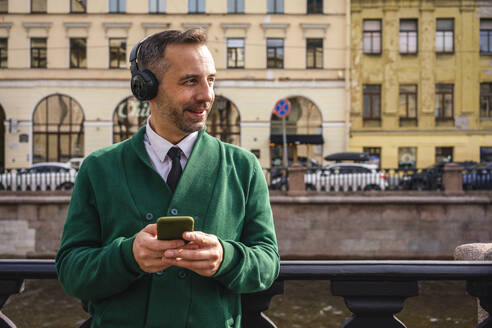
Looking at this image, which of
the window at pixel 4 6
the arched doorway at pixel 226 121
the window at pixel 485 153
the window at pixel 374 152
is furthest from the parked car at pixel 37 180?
the window at pixel 485 153

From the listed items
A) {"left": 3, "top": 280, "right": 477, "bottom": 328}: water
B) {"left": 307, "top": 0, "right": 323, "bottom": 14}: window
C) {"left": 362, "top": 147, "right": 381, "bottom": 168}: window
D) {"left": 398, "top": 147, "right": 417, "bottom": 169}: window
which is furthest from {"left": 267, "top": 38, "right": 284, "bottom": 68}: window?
{"left": 3, "top": 280, "right": 477, "bottom": 328}: water

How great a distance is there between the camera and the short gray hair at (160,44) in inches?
62.8

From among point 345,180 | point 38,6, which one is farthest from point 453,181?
point 38,6

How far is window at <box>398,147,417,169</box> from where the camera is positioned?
80.9 feet

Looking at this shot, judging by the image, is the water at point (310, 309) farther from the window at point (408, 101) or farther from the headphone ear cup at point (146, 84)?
the window at point (408, 101)

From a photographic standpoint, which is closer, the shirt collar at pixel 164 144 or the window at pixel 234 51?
the shirt collar at pixel 164 144

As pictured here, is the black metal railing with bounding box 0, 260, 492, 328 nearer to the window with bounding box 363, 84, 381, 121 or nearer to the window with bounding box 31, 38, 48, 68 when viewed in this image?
the window with bounding box 363, 84, 381, 121

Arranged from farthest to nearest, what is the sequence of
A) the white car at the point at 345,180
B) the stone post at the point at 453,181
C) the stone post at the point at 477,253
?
the white car at the point at 345,180 < the stone post at the point at 453,181 < the stone post at the point at 477,253

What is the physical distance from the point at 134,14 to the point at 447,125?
1537 centimetres

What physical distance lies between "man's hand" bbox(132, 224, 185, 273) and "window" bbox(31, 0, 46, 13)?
84.9 feet

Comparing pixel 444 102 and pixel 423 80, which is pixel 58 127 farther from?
pixel 444 102

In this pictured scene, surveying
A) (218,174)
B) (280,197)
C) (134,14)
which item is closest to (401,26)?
(134,14)

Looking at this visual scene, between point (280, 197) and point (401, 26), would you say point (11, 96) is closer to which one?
point (280, 197)

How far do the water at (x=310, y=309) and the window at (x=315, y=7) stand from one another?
16.3 meters
